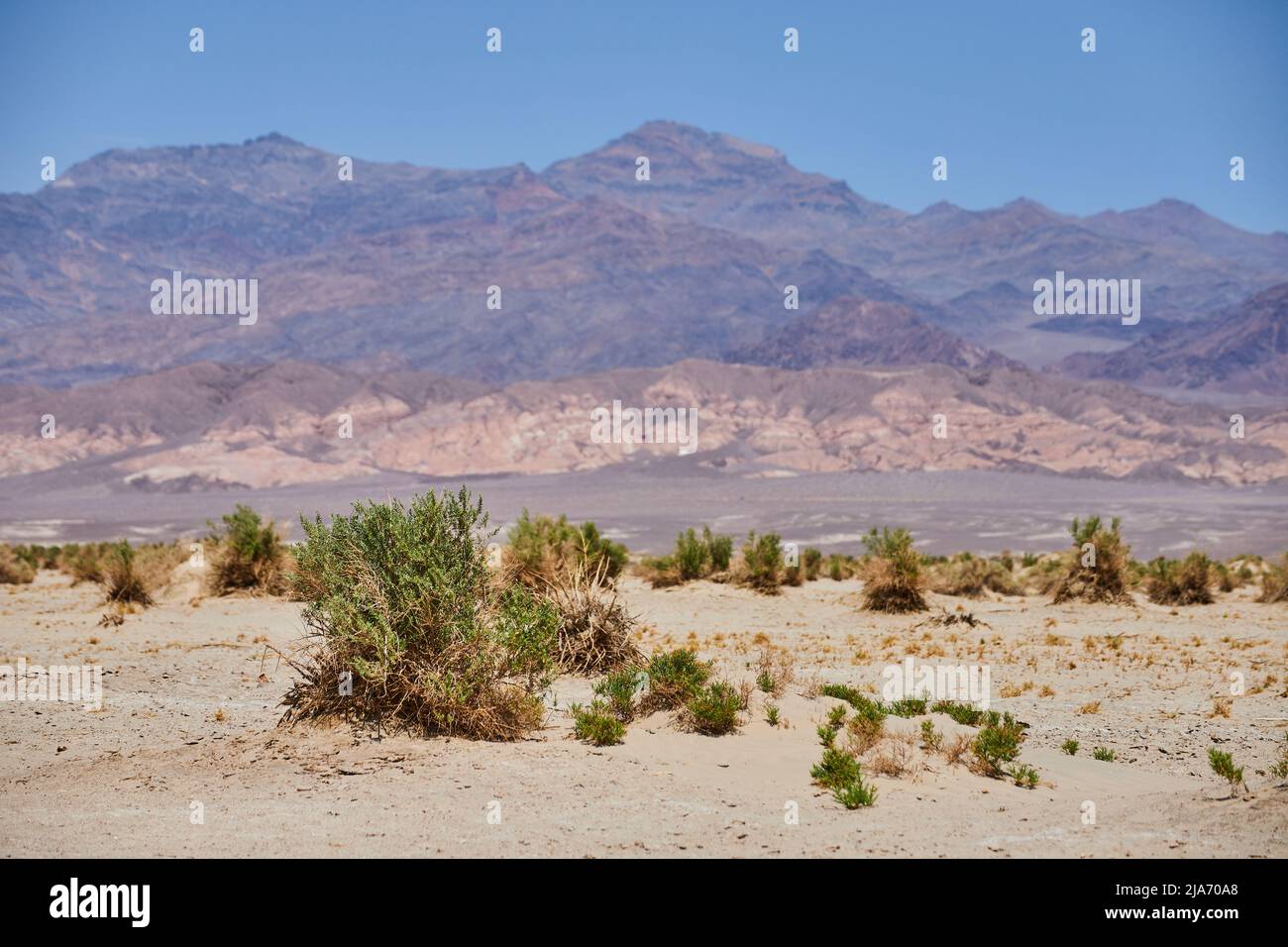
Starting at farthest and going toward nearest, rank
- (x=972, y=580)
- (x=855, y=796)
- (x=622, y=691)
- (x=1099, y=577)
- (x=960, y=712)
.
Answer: (x=972, y=580) → (x=1099, y=577) → (x=960, y=712) → (x=622, y=691) → (x=855, y=796)

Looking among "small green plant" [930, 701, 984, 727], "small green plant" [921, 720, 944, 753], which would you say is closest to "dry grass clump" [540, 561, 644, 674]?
"small green plant" [930, 701, 984, 727]

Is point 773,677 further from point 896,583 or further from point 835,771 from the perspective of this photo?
point 896,583

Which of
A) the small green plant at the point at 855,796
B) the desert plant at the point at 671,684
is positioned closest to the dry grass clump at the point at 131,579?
the desert plant at the point at 671,684

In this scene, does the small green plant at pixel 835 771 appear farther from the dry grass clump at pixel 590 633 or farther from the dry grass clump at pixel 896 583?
the dry grass clump at pixel 896 583

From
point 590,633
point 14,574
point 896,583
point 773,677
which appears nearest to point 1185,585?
point 896,583

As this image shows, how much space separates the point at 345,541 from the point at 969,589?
50.4 ft

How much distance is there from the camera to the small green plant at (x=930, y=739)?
8.70 metres

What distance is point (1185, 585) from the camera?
66.4 ft

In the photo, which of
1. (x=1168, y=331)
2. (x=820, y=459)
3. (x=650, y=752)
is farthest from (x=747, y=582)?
(x=1168, y=331)

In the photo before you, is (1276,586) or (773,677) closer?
(773,677)

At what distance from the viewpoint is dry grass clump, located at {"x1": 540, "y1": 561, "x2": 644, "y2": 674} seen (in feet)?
39.5

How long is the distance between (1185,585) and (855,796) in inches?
614

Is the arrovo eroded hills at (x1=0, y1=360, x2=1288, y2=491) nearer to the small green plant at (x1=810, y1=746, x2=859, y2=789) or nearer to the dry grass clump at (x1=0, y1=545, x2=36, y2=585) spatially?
the dry grass clump at (x1=0, y1=545, x2=36, y2=585)
